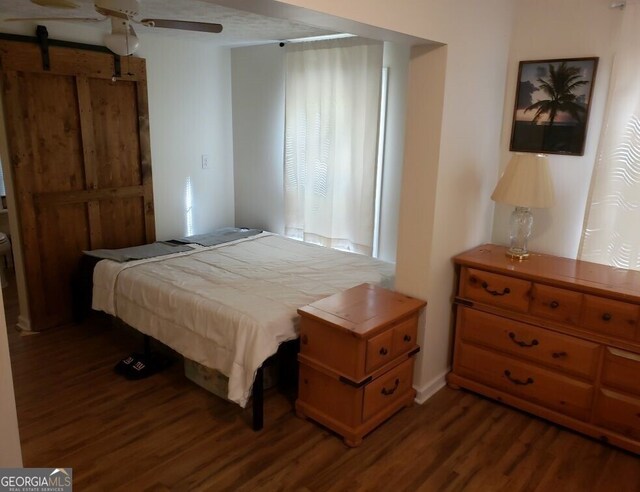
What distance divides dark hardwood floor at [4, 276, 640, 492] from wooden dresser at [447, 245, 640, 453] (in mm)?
120

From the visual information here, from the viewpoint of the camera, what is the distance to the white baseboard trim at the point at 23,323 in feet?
11.7

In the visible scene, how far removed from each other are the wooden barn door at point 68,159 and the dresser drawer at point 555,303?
121 inches

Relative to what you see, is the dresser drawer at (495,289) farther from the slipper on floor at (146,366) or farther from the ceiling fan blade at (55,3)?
the ceiling fan blade at (55,3)

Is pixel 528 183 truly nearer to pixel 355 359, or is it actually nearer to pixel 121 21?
pixel 355 359

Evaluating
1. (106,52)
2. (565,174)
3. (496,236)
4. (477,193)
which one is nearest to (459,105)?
(477,193)

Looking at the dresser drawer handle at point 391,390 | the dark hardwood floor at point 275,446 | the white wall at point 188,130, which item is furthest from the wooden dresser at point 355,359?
the white wall at point 188,130

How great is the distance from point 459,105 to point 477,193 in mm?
578

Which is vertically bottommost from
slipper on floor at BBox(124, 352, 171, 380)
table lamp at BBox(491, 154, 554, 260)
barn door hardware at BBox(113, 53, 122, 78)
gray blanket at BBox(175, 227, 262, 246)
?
slipper on floor at BBox(124, 352, 171, 380)

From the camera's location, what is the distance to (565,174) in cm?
277

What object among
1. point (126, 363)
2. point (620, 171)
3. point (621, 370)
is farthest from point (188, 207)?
point (621, 370)

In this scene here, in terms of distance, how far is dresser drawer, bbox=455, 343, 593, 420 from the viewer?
96.3 inches

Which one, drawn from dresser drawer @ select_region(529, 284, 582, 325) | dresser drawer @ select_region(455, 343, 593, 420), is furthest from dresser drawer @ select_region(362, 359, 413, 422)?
dresser drawer @ select_region(529, 284, 582, 325)

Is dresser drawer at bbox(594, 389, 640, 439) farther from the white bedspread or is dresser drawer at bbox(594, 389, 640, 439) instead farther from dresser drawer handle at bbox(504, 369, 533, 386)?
the white bedspread

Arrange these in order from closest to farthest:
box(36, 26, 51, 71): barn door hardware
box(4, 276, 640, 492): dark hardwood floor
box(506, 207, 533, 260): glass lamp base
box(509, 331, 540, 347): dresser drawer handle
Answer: box(4, 276, 640, 492): dark hardwood floor < box(509, 331, 540, 347): dresser drawer handle < box(506, 207, 533, 260): glass lamp base < box(36, 26, 51, 71): barn door hardware
